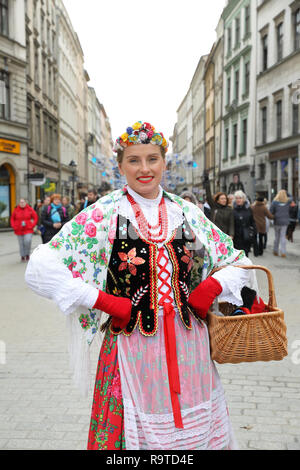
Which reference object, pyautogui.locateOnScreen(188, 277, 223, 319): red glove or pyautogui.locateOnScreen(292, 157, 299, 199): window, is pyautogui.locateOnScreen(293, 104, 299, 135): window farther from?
pyautogui.locateOnScreen(188, 277, 223, 319): red glove

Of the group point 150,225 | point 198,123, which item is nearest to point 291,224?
point 150,225

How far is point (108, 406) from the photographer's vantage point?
213 centimetres

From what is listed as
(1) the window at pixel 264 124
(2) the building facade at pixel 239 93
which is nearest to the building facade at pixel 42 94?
(1) the window at pixel 264 124

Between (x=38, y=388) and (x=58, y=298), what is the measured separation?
7.55ft

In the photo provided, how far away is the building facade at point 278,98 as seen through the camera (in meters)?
23.8

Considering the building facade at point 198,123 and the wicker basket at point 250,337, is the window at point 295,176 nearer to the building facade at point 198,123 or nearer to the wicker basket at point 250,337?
the wicker basket at point 250,337

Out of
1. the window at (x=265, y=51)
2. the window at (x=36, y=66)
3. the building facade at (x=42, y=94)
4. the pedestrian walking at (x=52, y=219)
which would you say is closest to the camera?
the pedestrian walking at (x=52, y=219)

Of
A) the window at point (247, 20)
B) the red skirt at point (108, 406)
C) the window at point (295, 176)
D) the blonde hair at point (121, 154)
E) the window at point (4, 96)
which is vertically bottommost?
the red skirt at point (108, 406)

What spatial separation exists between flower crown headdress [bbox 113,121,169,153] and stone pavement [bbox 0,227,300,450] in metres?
1.97

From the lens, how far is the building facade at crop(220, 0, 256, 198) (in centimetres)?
3080

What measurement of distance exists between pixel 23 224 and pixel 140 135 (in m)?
10.3

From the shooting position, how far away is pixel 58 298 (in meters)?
2.06

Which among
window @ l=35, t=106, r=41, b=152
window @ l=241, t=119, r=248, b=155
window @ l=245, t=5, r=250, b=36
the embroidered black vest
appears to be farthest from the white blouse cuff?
window @ l=245, t=5, r=250, b=36

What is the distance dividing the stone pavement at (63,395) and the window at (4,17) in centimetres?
2070
